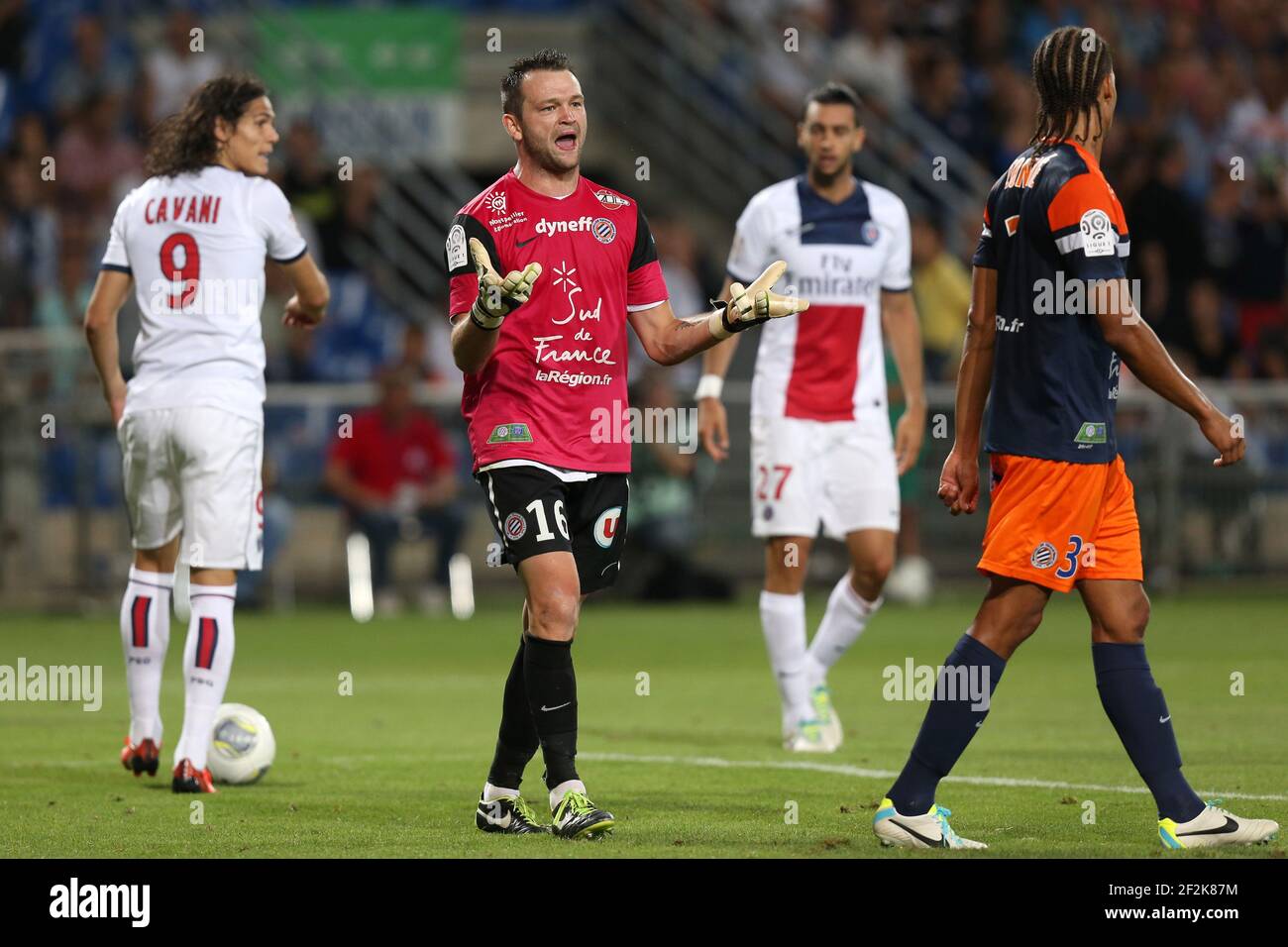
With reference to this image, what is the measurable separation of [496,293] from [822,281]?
399 cm

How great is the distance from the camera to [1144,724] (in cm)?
641

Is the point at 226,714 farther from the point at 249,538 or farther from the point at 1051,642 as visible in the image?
the point at 1051,642

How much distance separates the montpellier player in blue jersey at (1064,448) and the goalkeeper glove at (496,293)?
1435 millimetres

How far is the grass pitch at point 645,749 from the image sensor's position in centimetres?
689

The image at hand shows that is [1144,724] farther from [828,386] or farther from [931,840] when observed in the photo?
[828,386]

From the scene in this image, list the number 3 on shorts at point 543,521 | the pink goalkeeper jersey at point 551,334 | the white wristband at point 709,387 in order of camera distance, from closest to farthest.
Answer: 1. the number 3 on shorts at point 543,521
2. the pink goalkeeper jersey at point 551,334
3. the white wristband at point 709,387

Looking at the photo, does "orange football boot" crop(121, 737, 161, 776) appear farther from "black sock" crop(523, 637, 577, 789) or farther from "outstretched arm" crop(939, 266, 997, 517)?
"outstretched arm" crop(939, 266, 997, 517)

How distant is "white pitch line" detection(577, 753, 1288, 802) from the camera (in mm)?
7844

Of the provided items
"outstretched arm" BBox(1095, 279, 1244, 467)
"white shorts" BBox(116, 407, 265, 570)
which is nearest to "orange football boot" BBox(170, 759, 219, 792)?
"white shorts" BBox(116, 407, 265, 570)

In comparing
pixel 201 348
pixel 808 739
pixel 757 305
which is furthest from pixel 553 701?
pixel 808 739

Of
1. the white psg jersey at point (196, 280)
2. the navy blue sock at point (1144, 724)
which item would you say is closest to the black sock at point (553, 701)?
the navy blue sock at point (1144, 724)

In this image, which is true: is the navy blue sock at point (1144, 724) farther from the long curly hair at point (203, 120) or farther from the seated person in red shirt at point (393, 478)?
the seated person in red shirt at point (393, 478)

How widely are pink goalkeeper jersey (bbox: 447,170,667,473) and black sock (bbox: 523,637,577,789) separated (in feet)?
2.04
